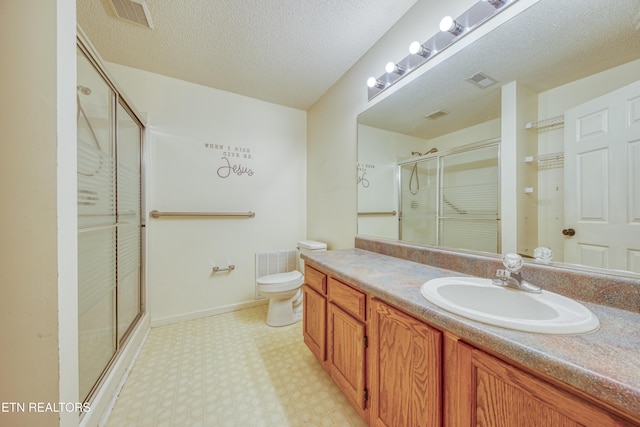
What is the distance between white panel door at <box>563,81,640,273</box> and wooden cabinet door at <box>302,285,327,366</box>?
1150 millimetres

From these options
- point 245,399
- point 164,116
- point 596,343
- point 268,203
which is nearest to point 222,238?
point 268,203

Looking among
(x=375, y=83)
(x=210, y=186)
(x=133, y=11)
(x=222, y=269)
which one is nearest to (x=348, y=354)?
(x=222, y=269)

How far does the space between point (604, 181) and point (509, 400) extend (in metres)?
0.81

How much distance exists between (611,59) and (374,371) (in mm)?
1437

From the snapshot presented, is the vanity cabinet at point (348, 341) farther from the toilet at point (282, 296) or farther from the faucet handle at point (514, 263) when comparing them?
the toilet at point (282, 296)

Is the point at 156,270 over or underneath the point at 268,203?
underneath

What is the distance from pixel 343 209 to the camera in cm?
213

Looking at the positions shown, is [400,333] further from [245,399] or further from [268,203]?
[268,203]

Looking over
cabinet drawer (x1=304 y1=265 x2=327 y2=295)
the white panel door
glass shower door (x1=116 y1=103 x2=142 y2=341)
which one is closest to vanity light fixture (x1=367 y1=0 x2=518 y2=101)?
the white panel door

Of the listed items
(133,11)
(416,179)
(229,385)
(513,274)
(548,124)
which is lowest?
(229,385)

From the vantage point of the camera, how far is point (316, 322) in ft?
4.76

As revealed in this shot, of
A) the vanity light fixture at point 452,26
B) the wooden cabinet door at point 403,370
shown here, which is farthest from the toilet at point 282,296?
the vanity light fixture at point 452,26

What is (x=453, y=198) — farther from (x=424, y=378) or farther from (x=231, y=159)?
(x=231, y=159)

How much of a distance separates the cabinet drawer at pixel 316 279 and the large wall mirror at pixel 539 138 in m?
0.65
